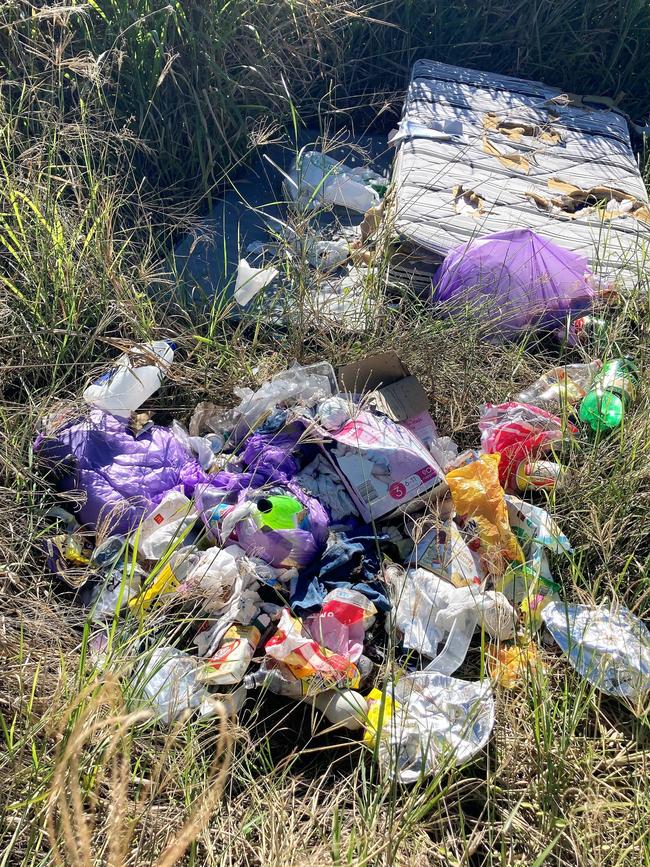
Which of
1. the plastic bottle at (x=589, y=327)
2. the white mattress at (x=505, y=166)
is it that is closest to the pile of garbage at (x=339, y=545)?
the plastic bottle at (x=589, y=327)

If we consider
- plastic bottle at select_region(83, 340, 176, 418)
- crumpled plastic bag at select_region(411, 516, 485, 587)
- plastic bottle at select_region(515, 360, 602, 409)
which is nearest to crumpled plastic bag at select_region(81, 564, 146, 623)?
plastic bottle at select_region(83, 340, 176, 418)

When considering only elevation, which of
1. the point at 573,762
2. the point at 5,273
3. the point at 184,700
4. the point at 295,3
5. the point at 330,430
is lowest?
the point at 573,762

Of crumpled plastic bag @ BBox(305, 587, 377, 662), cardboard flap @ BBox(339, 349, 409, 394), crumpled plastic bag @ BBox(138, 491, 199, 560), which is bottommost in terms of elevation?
crumpled plastic bag @ BBox(305, 587, 377, 662)

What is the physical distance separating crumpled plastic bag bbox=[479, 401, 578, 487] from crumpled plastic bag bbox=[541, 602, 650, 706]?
483mm

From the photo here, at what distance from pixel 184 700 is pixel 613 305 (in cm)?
206

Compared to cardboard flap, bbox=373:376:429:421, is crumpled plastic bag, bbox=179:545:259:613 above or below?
below

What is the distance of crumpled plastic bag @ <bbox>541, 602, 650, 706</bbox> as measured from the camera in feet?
5.98

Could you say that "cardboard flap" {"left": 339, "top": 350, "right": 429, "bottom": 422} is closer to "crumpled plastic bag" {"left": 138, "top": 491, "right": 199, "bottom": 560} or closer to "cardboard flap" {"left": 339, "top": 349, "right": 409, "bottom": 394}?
"cardboard flap" {"left": 339, "top": 349, "right": 409, "bottom": 394}

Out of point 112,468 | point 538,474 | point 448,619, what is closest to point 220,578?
point 112,468

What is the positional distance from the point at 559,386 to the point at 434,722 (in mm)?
1220

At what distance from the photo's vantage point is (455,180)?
320 centimetres

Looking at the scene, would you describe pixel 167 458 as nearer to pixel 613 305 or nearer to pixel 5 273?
pixel 5 273

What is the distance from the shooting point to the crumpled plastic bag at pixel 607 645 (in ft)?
5.98

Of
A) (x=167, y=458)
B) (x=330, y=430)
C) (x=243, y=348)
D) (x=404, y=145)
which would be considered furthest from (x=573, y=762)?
(x=404, y=145)
